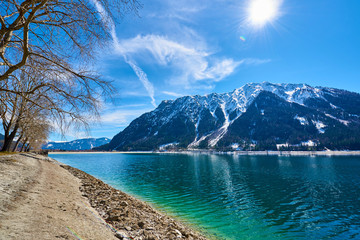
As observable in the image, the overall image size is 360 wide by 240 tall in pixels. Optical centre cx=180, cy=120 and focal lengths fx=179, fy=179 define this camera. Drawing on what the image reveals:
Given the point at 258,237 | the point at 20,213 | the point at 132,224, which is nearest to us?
the point at 20,213

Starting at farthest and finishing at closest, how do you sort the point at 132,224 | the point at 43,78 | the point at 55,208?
the point at 132,224 → the point at 55,208 → the point at 43,78

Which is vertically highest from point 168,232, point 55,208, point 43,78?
point 43,78

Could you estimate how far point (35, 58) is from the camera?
7.39m

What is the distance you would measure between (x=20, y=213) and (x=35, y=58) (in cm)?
622

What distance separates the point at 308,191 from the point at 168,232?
29281 mm

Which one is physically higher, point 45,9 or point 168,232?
point 45,9

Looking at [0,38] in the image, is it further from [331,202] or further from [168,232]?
[331,202]

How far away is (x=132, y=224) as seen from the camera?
9.55 m

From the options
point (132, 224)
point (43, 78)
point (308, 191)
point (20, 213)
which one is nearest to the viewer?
point (20, 213)

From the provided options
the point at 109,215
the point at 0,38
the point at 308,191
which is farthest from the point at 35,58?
the point at 308,191

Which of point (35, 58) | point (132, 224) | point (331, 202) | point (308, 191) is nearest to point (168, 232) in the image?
point (132, 224)

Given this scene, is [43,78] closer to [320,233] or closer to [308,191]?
[320,233]

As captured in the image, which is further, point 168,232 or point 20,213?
point 168,232

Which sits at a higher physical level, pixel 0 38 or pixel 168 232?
pixel 0 38
